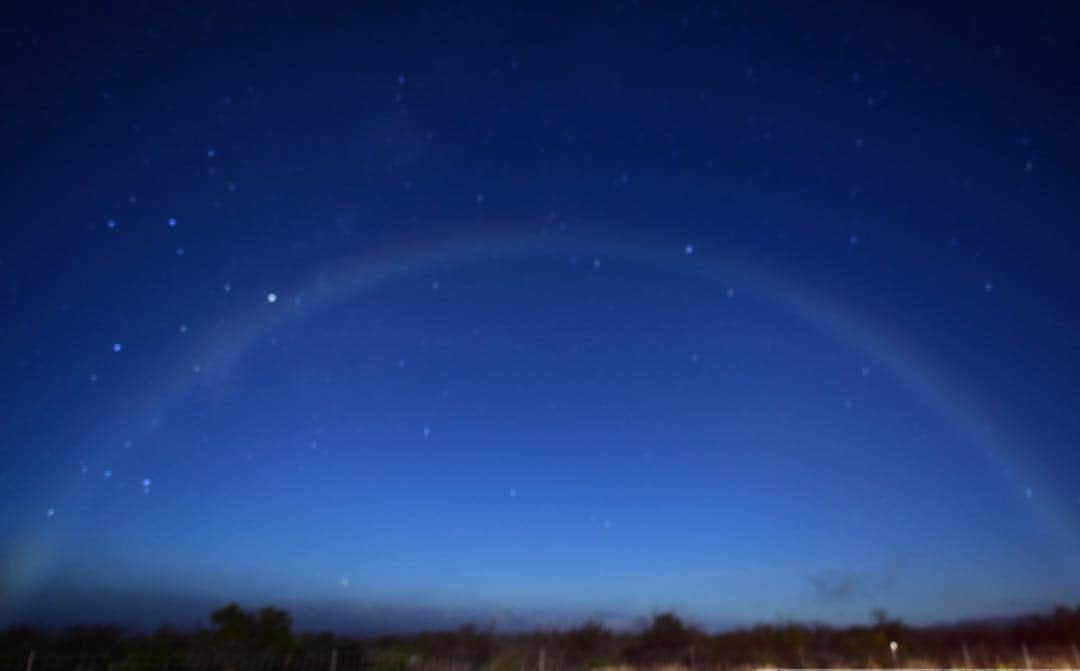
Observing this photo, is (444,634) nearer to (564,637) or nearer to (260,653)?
(564,637)

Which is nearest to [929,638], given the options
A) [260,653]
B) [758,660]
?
[758,660]

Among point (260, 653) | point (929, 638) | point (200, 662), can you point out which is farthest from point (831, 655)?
point (200, 662)

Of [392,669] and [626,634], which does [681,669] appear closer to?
[626,634]

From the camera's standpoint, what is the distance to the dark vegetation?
54.9 ft

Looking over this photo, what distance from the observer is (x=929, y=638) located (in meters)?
32.0

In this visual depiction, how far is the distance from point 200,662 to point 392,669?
4.39 meters

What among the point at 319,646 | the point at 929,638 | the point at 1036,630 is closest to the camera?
the point at 319,646

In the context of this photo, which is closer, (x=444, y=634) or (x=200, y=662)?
(x=200, y=662)

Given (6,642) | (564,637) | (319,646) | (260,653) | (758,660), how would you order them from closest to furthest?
(260,653)
(319,646)
(6,642)
(758,660)
(564,637)

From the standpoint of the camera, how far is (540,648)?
26703 mm

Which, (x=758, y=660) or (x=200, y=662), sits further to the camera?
(x=758, y=660)

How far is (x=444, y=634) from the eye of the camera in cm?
2747

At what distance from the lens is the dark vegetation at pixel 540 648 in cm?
1672

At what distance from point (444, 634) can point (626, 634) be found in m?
8.40
